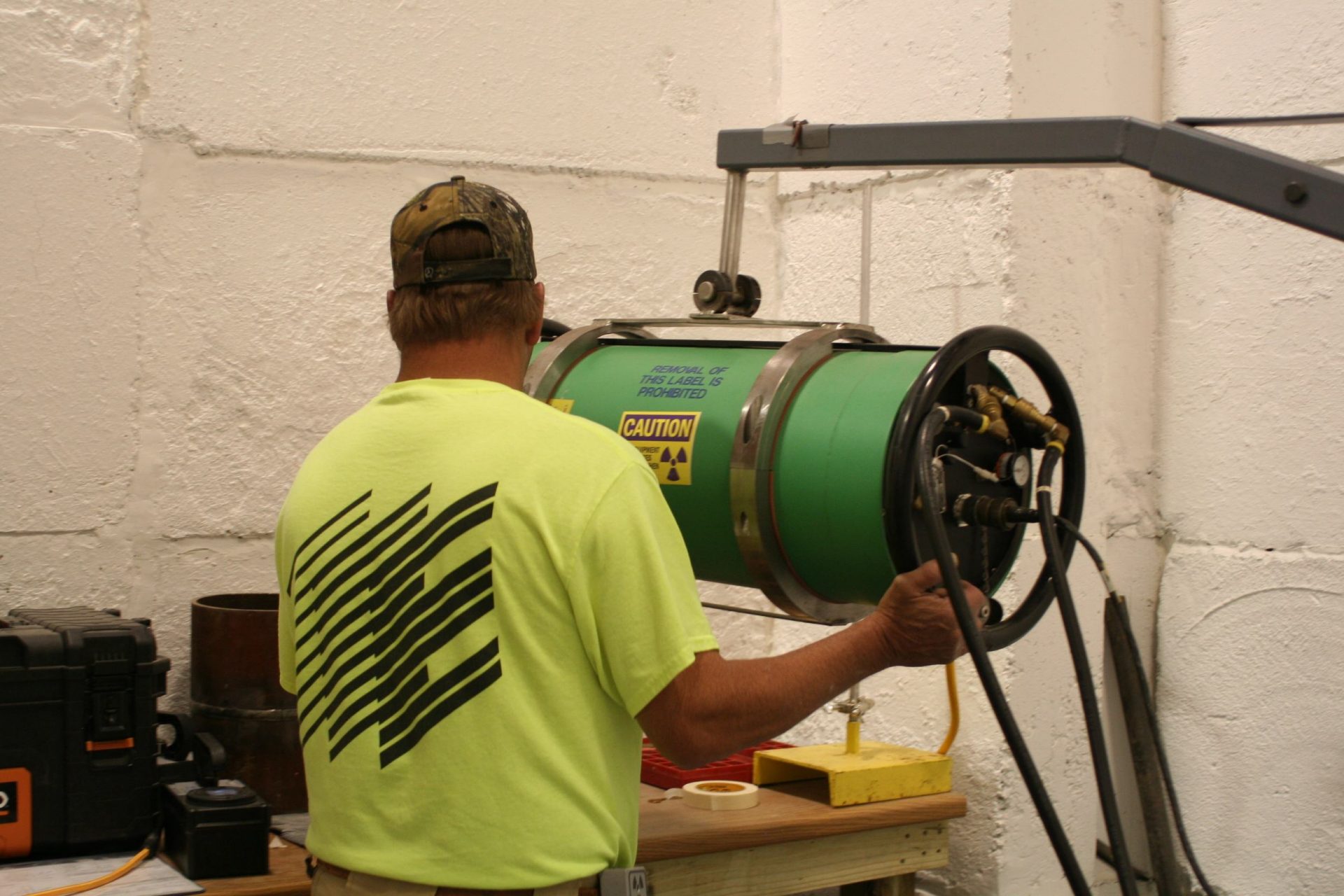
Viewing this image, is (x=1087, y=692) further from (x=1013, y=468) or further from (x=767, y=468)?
(x=767, y=468)

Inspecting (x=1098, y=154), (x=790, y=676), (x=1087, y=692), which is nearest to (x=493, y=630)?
(x=790, y=676)

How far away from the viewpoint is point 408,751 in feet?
3.80

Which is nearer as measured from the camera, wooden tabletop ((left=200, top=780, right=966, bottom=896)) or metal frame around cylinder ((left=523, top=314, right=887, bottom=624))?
metal frame around cylinder ((left=523, top=314, right=887, bottom=624))

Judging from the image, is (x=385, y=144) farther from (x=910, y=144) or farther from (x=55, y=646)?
(x=910, y=144)

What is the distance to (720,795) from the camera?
1.89m

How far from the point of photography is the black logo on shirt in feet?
3.73

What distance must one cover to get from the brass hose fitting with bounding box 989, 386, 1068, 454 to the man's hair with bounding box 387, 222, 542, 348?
483mm

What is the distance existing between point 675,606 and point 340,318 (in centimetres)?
131

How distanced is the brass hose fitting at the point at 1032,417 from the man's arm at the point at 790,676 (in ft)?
0.60

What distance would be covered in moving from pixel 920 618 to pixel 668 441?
36 centimetres

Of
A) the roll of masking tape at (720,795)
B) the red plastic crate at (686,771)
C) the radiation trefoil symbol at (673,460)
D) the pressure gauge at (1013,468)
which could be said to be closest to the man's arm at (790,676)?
the pressure gauge at (1013,468)

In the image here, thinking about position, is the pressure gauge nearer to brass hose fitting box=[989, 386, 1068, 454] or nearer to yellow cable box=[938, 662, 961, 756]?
brass hose fitting box=[989, 386, 1068, 454]

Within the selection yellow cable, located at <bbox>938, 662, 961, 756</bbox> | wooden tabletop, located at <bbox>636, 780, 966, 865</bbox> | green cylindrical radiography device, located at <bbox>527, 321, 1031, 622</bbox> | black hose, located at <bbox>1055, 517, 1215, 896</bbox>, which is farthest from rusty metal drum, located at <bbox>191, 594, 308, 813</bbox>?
black hose, located at <bbox>1055, 517, 1215, 896</bbox>

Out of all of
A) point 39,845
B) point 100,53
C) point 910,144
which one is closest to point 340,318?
point 100,53
